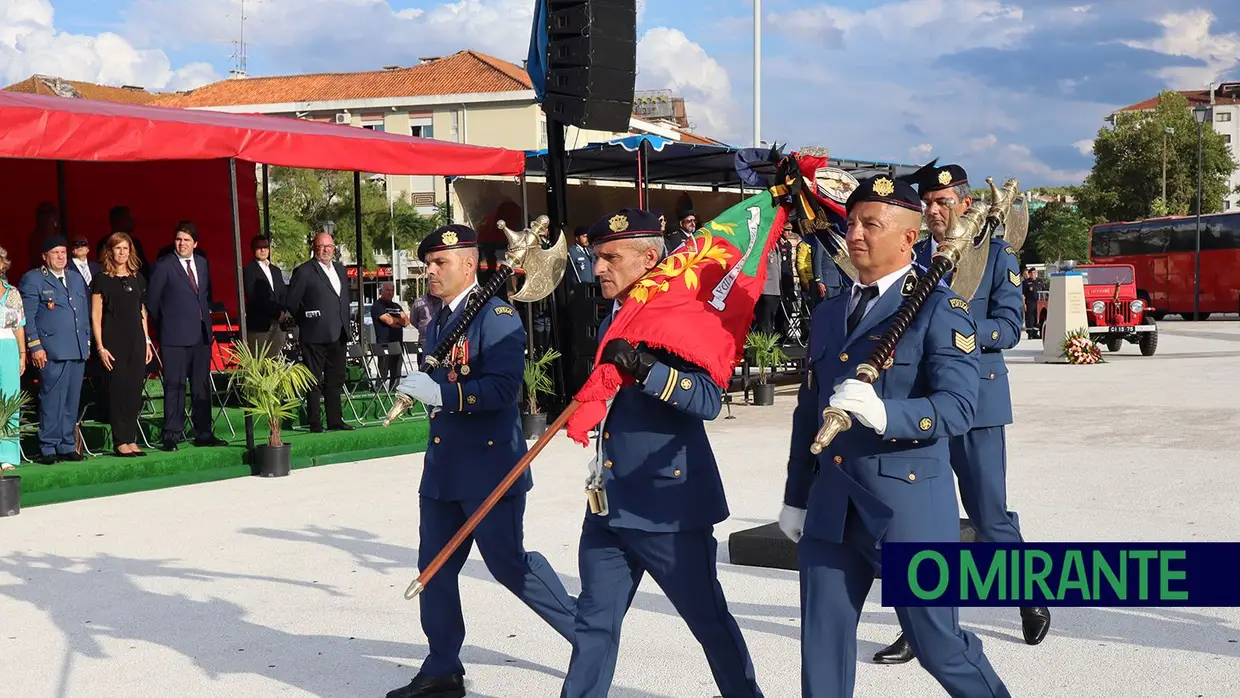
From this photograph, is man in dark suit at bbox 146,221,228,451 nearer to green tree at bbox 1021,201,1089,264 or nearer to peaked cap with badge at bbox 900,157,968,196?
peaked cap with badge at bbox 900,157,968,196

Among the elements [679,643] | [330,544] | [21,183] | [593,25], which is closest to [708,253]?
[679,643]

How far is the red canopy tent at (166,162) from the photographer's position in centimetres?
1032

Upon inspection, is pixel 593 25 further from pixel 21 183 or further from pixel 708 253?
pixel 21 183

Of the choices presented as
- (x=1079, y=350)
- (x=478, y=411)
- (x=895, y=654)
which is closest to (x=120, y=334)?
(x=478, y=411)

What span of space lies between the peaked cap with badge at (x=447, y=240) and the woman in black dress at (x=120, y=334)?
644 cm

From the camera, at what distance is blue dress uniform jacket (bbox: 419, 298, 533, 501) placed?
4953 mm

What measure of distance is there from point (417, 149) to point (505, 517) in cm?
851

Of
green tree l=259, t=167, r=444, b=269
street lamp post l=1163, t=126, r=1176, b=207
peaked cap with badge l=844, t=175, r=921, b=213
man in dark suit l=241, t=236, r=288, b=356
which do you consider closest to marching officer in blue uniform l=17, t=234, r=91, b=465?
man in dark suit l=241, t=236, r=288, b=356

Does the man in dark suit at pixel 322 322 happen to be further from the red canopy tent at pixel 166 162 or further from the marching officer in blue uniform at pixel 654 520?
the marching officer in blue uniform at pixel 654 520

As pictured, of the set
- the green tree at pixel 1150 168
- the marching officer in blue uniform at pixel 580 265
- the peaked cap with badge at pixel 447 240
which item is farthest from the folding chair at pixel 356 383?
the green tree at pixel 1150 168

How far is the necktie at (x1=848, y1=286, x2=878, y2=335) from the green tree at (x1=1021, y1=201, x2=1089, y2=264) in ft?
232

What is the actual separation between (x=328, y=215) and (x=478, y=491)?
52175 mm

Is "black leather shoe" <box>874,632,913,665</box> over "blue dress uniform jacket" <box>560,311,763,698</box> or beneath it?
beneath

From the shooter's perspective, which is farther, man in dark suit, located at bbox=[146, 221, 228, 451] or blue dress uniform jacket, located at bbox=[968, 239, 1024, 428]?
man in dark suit, located at bbox=[146, 221, 228, 451]
